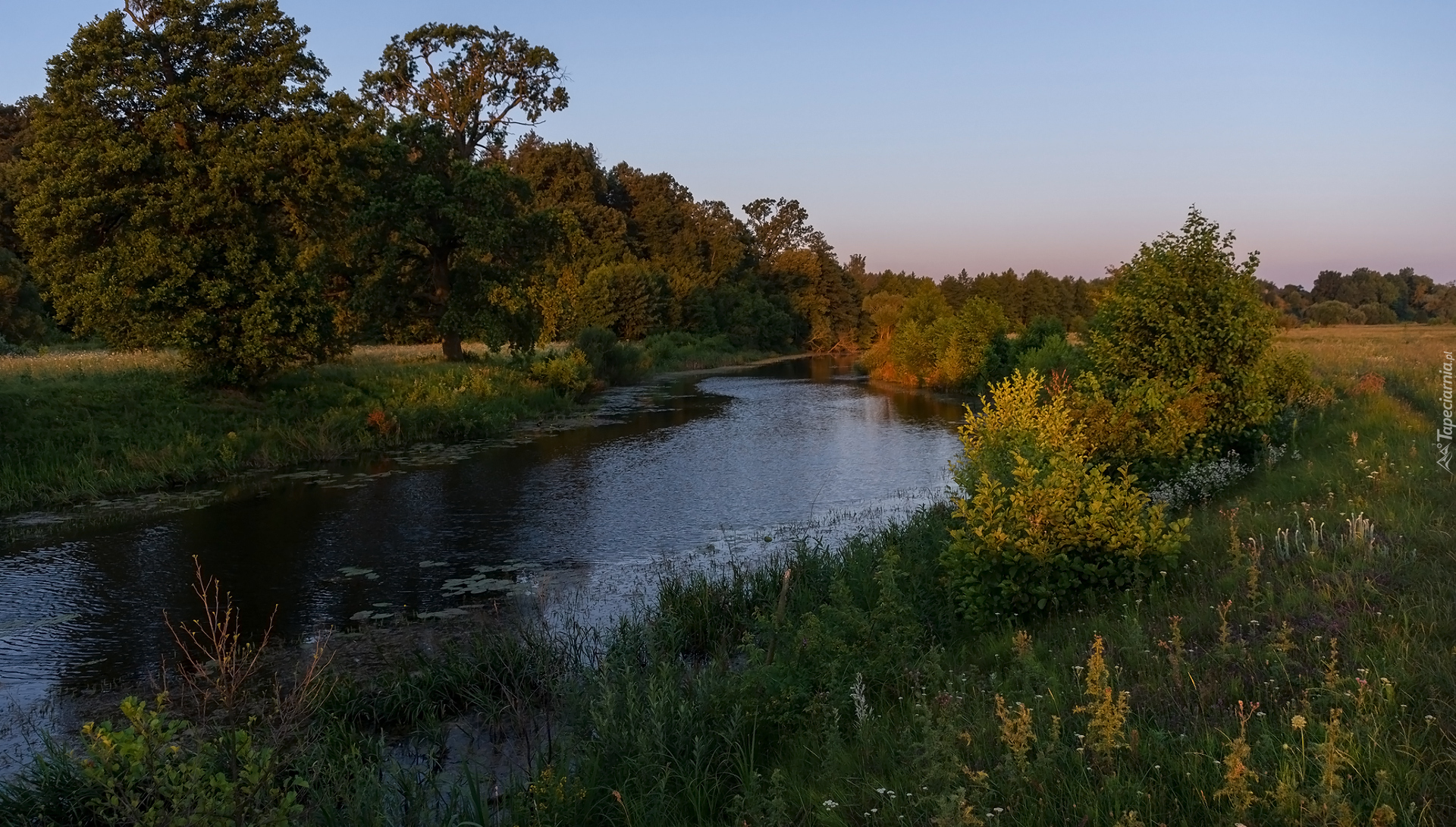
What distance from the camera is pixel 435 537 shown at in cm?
1334

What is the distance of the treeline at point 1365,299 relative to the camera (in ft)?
201

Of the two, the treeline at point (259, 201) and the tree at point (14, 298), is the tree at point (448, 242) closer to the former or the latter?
the treeline at point (259, 201)

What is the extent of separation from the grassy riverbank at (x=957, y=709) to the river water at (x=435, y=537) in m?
2.31

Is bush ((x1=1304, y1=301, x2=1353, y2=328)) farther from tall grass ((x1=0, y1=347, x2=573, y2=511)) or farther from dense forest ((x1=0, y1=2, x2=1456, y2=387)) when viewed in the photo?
tall grass ((x1=0, y1=347, x2=573, y2=511))

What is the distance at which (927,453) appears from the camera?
2069 cm

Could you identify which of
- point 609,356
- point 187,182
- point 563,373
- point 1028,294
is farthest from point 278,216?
point 1028,294

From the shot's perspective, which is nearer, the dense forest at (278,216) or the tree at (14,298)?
the dense forest at (278,216)

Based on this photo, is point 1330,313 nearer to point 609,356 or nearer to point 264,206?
point 609,356

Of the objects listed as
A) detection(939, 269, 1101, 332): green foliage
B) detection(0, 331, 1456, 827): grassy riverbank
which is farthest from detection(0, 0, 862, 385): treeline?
detection(939, 269, 1101, 332): green foliage

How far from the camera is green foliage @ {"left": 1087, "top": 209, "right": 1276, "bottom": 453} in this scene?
39.7 feet

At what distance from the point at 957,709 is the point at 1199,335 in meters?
9.64

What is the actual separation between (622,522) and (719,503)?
205cm

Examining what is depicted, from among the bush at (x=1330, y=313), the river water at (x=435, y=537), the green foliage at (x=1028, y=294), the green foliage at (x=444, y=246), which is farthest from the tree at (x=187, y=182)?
the green foliage at (x=1028, y=294)

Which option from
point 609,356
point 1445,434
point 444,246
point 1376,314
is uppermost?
point 444,246
